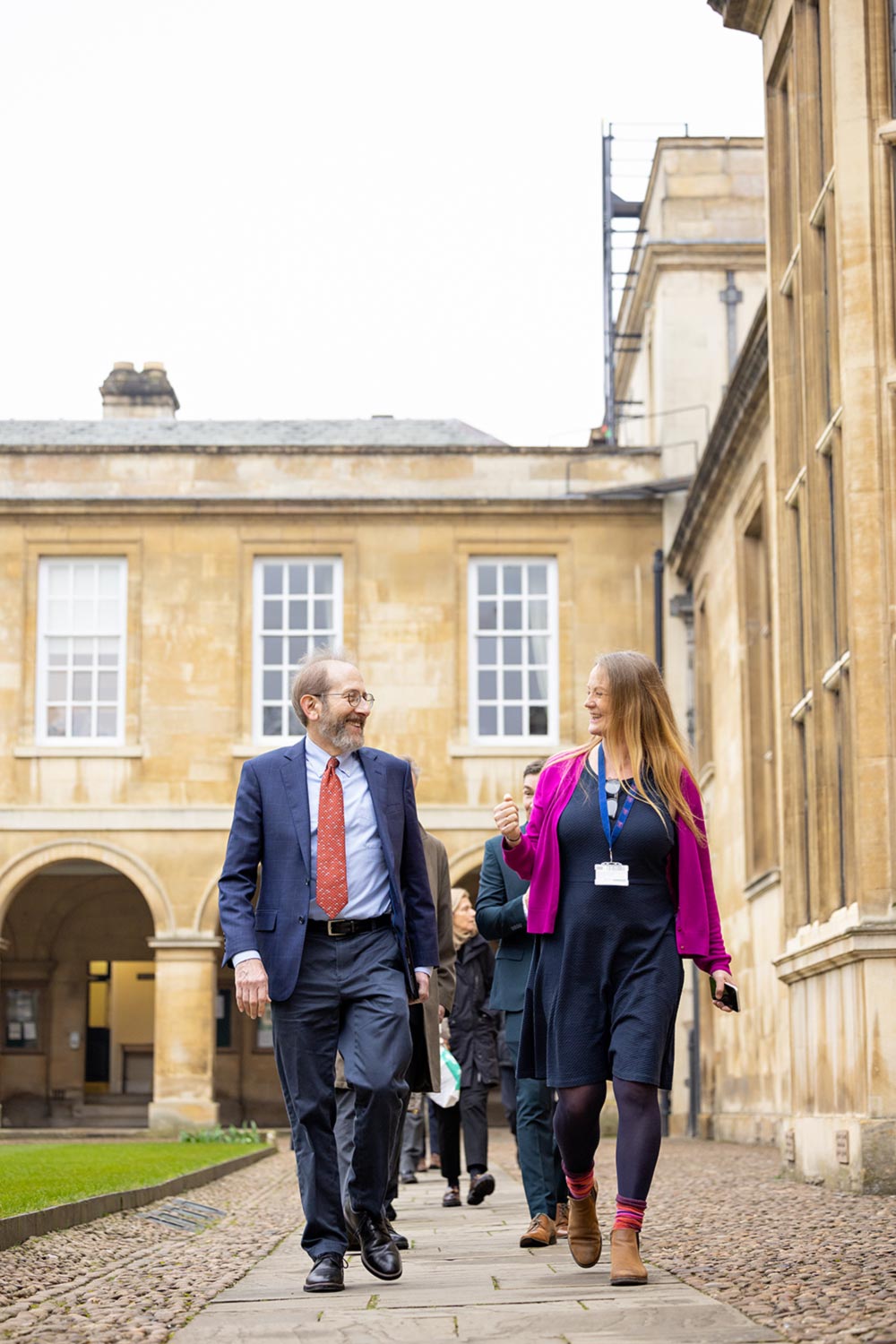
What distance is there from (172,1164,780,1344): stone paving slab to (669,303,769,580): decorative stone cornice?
935cm

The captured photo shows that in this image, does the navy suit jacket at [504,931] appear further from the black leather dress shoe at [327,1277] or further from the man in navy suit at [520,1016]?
the black leather dress shoe at [327,1277]

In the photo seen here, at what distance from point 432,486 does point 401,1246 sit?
18814 mm

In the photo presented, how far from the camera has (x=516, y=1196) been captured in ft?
34.0

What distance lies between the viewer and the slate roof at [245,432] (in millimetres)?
29234

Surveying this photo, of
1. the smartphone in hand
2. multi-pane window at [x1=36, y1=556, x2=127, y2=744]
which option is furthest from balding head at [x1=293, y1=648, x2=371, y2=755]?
multi-pane window at [x1=36, y1=556, x2=127, y2=744]

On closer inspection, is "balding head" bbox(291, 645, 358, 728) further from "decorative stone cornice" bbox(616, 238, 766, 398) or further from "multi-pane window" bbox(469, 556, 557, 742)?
"decorative stone cornice" bbox(616, 238, 766, 398)

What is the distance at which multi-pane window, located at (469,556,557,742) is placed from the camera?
80.7ft

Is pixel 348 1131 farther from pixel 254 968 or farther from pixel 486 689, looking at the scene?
pixel 486 689

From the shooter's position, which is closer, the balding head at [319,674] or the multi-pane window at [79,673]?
the balding head at [319,674]

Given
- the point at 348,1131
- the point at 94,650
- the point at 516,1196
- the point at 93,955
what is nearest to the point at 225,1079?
the point at 93,955

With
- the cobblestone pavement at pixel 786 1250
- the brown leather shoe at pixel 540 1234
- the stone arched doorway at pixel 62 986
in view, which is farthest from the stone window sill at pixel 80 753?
the brown leather shoe at pixel 540 1234

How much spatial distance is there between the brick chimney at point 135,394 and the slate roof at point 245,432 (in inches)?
142

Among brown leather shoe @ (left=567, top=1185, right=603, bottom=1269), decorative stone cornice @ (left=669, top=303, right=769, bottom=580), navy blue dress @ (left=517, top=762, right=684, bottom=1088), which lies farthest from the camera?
decorative stone cornice @ (left=669, top=303, right=769, bottom=580)

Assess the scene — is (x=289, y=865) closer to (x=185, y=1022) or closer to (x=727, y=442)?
(x=727, y=442)
